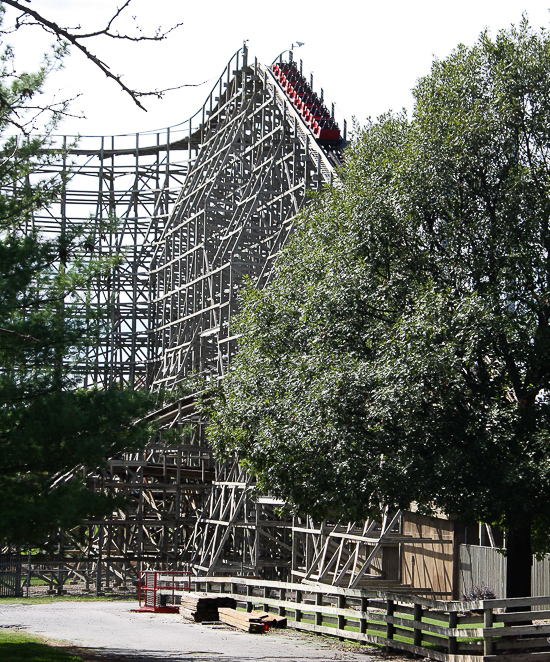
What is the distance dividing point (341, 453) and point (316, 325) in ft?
8.81

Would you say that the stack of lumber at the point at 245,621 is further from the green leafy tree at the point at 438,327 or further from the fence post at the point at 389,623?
the fence post at the point at 389,623

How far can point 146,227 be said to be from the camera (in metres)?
44.7

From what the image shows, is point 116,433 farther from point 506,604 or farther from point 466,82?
point 466,82

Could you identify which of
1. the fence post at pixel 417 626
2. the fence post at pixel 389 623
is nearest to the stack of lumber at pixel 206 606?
the fence post at pixel 389 623

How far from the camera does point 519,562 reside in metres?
15.7

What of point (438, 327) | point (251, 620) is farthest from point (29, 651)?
point (438, 327)

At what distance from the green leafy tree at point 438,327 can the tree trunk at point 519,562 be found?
0.09ft

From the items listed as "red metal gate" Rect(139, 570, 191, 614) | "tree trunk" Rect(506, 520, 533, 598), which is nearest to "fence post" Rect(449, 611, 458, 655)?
"tree trunk" Rect(506, 520, 533, 598)

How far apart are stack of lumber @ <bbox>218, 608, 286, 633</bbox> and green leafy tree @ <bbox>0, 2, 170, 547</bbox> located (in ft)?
18.1

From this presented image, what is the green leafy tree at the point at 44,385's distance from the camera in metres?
13.0

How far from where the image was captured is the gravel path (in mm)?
14406

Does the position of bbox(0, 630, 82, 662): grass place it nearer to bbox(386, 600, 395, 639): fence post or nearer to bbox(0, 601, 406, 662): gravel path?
bbox(0, 601, 406, 662): gravel path

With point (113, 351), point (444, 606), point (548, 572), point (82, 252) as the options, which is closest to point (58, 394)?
point (82, 252)

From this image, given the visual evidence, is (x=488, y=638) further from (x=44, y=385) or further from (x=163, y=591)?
(x=163, y=591)
